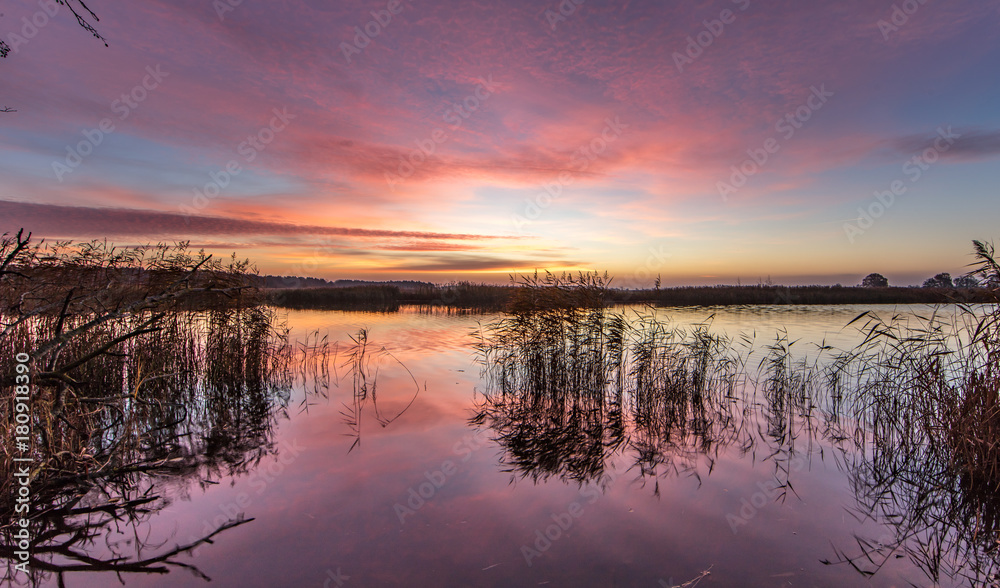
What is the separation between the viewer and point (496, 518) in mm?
6309

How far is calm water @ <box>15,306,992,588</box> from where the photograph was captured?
5023mm

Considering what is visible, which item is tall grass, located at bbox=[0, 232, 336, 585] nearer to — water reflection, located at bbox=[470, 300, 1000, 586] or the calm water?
the calm water

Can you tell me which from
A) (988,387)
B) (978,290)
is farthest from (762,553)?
(978,290)

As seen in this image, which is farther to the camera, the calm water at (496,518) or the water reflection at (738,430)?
the water reflection at (738,430)

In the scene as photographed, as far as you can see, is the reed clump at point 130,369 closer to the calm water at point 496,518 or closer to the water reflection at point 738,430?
the calm water at point 496,518

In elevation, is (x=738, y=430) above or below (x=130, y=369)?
below

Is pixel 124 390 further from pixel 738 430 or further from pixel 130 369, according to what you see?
pixel 738 430

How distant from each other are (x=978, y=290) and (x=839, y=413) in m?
4.78

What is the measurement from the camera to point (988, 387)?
660 centimetres

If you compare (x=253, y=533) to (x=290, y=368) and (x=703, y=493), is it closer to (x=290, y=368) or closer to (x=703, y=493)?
(x=703, y=493)

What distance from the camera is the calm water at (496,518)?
16.5 ft

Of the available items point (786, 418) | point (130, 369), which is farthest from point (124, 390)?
point (786, 418)

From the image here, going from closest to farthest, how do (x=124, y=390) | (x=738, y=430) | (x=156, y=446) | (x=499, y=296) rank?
(x=156, y=446), (x=738, y=430), (x=124, y=390), (x=499, y=296)

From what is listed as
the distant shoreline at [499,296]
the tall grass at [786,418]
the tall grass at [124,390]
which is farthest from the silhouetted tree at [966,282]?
the distant shoreline at [499,296]
